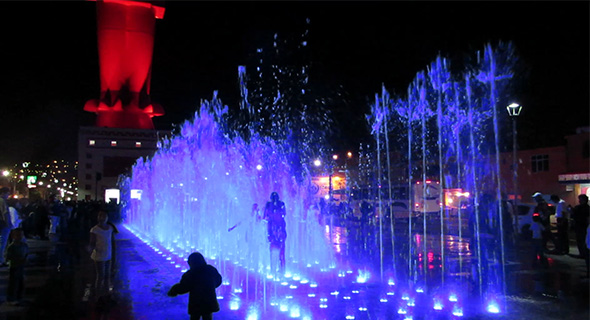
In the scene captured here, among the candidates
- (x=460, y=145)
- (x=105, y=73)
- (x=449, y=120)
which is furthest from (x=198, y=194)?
(x=105, y=73)

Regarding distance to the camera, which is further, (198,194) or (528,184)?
(528,184)

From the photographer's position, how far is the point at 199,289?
5.29 metres

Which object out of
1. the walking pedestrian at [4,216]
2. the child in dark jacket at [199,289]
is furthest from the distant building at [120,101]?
the child in dark jacket at [199,289]

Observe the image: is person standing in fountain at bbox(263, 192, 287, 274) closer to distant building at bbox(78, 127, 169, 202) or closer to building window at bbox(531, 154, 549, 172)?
building window at bbox(531, 154, 549, 172)

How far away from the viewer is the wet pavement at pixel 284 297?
24.3ft

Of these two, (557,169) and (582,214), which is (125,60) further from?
(582,214)

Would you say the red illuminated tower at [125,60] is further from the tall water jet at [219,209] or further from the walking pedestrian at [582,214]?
the walking pedestrian at [582,214]

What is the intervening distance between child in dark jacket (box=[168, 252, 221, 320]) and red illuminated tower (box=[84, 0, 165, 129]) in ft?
240

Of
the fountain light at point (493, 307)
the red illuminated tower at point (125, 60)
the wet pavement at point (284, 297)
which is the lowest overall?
the fountain light at point (493, 307)

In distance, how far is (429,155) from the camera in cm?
5259

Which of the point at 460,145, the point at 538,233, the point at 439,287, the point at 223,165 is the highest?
the point at 460,145

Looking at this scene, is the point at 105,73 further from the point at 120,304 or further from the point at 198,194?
the point at 120,304

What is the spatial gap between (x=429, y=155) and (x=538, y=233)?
4145 centimetres

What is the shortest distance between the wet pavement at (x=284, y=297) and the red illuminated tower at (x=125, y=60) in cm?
6578
